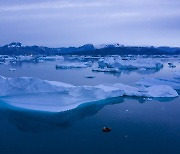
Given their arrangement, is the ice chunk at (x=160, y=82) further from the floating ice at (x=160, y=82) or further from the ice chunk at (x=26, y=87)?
the ice chunk at (x=26, y=87)

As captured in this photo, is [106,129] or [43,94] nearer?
[106,129]

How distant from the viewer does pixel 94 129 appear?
6367 mm

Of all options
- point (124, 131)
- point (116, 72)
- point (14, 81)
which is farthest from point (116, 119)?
point (116, 72)

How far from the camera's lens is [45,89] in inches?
336

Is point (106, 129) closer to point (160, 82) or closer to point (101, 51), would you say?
point (160, 82)

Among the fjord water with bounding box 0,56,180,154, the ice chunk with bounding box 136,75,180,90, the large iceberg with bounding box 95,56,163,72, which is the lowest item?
the fjord water with bounding box 0,56,180,154

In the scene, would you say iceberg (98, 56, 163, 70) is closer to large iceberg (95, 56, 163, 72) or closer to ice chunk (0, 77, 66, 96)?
large iceberg (95, 56, 163, 72)

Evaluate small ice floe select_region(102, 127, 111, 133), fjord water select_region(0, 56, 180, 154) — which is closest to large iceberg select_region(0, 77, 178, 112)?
fjord water select_region(0, 56, 180, 154)

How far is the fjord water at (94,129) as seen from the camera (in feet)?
17.4

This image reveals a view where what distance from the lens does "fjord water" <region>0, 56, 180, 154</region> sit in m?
5.30

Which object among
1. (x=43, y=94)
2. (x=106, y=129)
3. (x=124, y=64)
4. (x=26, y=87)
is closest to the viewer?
(x=106, y=129)

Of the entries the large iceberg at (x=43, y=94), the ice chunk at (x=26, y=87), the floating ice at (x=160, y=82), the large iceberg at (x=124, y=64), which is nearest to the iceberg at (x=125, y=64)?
the large iceberg at (x=124, y=64)

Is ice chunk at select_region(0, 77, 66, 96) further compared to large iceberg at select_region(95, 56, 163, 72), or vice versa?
large iceberg at select_region(95, 56, 163, 72)

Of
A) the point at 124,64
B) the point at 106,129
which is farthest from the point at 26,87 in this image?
the point at 124,64
